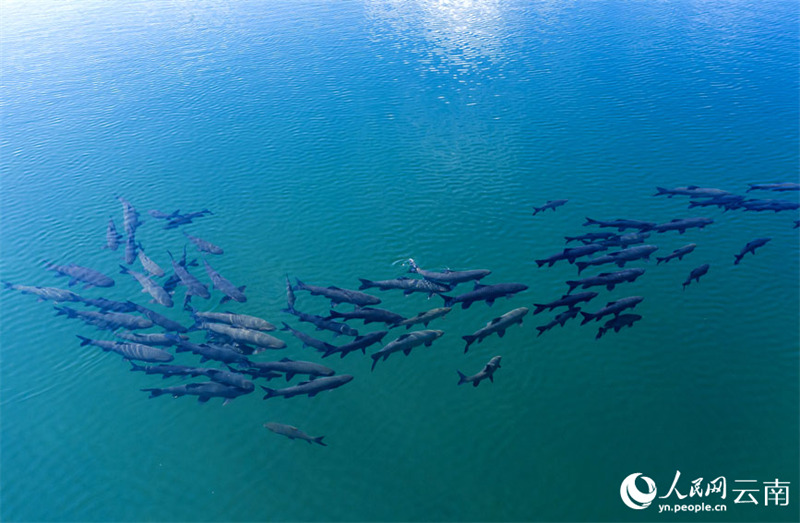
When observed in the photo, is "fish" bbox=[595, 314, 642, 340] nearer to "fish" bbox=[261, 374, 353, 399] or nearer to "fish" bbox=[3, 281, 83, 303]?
"fish" bbox=[261, 374, 353, 399]

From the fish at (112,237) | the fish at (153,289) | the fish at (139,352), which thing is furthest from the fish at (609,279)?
the fish at (112,237)

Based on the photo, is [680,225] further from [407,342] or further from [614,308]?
[407,342]

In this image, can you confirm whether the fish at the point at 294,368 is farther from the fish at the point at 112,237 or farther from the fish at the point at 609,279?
the fish at the point at 112,237

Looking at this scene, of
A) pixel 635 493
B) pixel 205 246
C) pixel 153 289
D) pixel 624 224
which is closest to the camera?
pixel 635 493

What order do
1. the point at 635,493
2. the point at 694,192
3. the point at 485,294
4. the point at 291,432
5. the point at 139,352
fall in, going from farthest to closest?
the point at 694,192 < the point at 485,294 < the point at 139,352 < the point at 291,432 < the point at 635,493

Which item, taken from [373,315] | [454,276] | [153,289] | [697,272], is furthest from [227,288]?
[697,272]

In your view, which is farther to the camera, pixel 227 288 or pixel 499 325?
pixel 227 288

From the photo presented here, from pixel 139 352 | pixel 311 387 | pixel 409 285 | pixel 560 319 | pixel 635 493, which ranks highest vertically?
pixel 409 285

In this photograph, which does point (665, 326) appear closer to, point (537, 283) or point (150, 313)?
point (537, 283)
